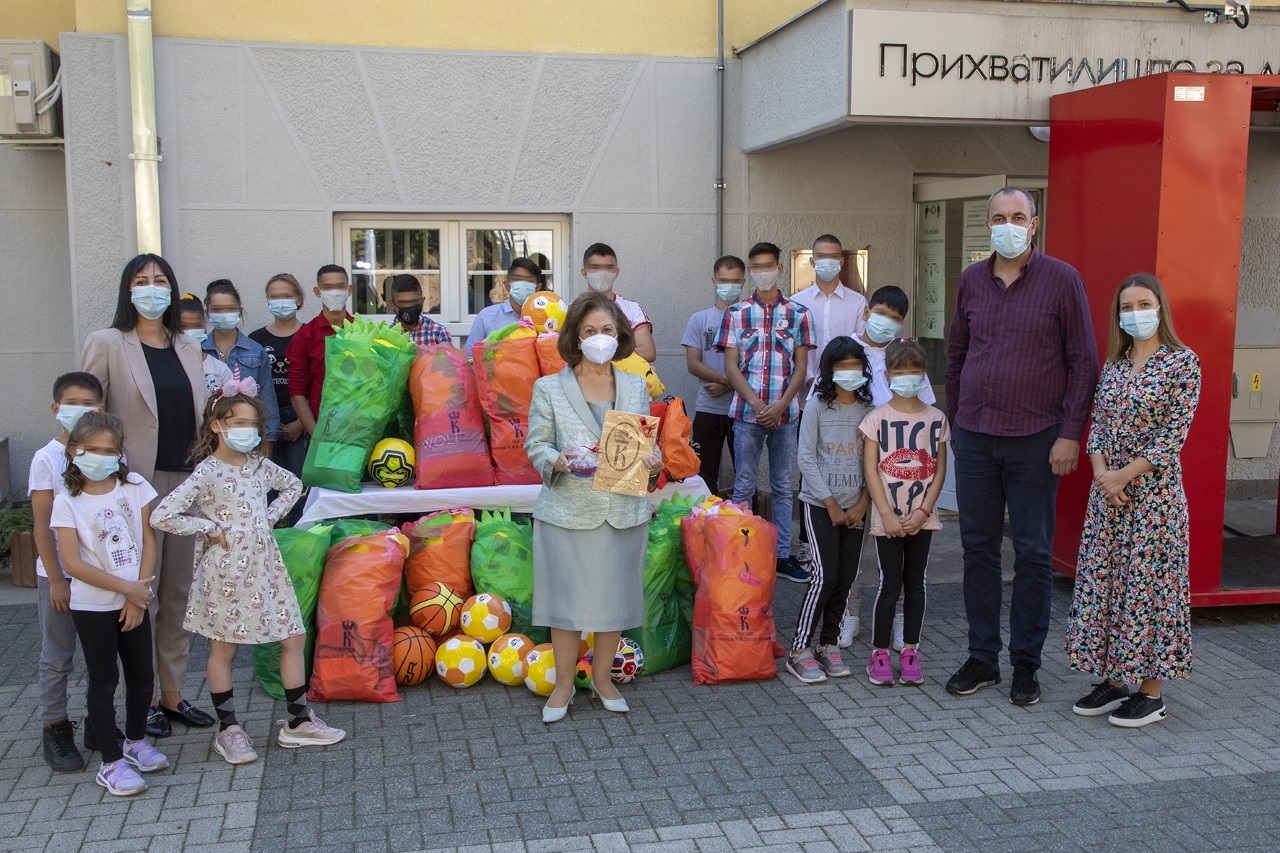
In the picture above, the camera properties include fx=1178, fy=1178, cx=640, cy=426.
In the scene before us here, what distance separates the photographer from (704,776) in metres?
4.38

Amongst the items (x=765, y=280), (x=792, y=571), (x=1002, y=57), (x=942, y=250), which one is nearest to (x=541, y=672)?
(x=792, y=571)

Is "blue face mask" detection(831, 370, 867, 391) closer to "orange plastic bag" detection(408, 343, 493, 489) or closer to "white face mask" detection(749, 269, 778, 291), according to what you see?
"orange plastic bag" detection(408, 343, 493, 489)

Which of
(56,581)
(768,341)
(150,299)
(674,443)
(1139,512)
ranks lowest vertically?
(56,581)

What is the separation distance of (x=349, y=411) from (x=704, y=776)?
251 centimetres

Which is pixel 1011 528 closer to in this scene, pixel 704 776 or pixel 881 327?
pixel 881 327

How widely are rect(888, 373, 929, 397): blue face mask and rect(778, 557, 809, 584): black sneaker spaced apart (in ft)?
7.27

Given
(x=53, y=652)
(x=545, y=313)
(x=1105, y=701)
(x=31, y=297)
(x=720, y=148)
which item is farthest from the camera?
(x=720, y=148)

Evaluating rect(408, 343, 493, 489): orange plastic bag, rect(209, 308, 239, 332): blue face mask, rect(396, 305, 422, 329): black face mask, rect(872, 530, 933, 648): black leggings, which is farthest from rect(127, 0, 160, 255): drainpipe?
rect(872, 530, 933, 648): black leggings

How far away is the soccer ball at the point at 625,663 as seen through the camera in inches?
209

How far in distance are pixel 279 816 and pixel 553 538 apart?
4.89 ft

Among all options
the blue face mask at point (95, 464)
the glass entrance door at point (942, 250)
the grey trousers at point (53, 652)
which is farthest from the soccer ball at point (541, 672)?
the glass entrance door at point (942, 250)

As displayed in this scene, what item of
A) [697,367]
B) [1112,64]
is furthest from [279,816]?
[1112,64]

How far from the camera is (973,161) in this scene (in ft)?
28.9

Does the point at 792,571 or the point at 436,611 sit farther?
the point at 792,571
